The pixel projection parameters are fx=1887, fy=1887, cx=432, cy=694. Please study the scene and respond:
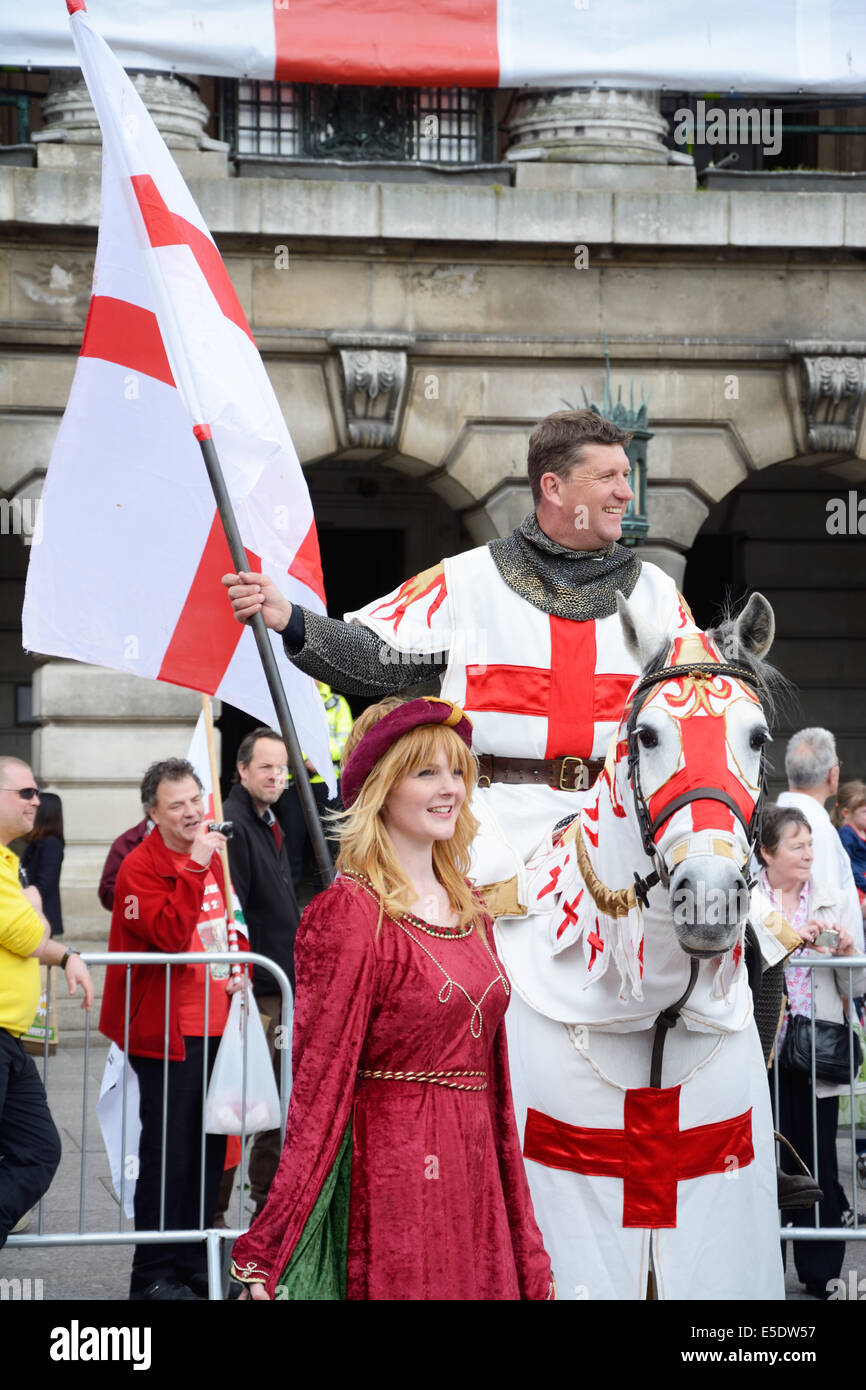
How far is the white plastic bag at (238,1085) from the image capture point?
6.49m

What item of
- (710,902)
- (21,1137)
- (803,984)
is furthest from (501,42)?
(710,902)

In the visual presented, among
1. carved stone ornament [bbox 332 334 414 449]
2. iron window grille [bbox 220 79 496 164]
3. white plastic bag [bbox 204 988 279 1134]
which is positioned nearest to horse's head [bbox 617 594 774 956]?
white plastic bag [bbox 204 988 279 1134]

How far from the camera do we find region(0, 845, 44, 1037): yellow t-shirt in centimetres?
571

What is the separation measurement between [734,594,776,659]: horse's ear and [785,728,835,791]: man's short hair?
4548 mm

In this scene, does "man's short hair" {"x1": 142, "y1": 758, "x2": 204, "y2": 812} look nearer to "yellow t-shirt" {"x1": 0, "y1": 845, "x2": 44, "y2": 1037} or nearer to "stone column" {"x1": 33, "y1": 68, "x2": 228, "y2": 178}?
"yellow t-shirt" {"x1": 0, "y1": 845, "x2": 44, "y2": 1037}

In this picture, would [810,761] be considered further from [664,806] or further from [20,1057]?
[664,806]

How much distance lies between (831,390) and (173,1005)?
7959 millimetres

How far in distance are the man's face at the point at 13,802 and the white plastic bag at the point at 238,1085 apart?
0.96 metres

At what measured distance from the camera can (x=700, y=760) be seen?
11.1ft

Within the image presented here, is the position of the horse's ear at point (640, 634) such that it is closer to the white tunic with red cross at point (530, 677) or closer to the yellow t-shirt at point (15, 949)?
the white tunic with red cross at point (530, 677)

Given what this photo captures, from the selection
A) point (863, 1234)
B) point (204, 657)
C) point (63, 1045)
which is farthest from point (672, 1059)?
point (63, 1045)

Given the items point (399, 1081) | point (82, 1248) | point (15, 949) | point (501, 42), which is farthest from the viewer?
point (501, 42)

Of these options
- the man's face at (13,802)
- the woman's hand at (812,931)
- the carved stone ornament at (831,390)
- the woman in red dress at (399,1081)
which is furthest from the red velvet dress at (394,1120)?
the carved stone ornament at (831,390)

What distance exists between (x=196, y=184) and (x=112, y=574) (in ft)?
25.6
